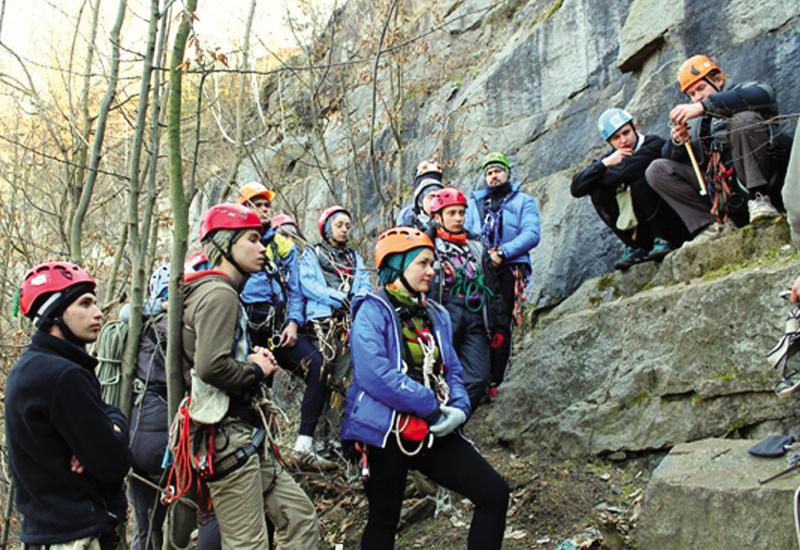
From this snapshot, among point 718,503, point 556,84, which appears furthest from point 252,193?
point 556,84

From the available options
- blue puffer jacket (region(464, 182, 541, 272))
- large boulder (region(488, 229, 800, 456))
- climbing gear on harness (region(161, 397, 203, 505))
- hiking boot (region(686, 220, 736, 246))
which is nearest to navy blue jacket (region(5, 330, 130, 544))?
climbing gear on harness (region(161, 397, 203, 505))

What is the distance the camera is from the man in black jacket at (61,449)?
3279 millimetres

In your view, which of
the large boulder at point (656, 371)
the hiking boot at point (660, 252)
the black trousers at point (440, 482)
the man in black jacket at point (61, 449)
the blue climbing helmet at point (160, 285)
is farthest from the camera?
the hiking boot at point (660, 252)

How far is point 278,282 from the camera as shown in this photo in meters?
6.40

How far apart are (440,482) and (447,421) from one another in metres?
0.36

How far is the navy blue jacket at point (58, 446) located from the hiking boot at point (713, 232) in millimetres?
5059

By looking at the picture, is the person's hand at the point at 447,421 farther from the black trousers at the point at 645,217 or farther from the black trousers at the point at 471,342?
the black trousers at the point at 645,217

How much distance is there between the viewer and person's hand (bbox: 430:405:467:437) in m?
4.18

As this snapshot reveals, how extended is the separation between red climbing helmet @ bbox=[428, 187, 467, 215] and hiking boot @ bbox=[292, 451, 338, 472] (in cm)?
235

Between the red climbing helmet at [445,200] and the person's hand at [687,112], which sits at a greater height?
the person's hand at [687,112]

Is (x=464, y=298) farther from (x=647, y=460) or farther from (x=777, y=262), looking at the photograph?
(x=777, y=262)

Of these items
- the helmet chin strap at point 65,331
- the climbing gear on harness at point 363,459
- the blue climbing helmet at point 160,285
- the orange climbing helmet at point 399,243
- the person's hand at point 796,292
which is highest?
the orange climbing helmet at point 399,243

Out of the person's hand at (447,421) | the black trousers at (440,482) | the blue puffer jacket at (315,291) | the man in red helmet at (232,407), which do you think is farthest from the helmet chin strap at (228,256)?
the blue puffer jacket at (315,291)

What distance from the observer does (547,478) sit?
5949 mm
